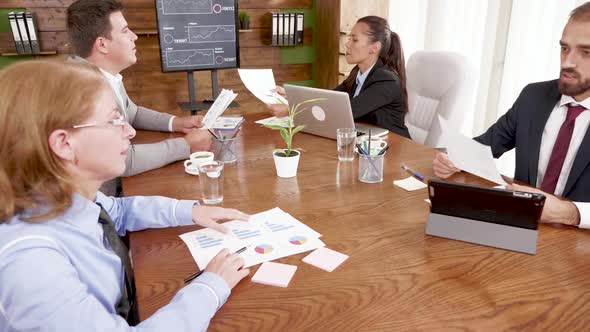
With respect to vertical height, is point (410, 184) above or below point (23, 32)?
below

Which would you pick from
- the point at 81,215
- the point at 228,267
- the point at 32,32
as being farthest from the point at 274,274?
the point at 32,32

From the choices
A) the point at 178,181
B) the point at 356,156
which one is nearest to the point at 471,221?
the point at 356,156

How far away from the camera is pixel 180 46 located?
129 inches

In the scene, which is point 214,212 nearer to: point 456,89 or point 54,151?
point 54,151

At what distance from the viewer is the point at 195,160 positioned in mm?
1580

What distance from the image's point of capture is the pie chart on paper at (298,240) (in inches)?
43.3

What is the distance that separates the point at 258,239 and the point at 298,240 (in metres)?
0.10

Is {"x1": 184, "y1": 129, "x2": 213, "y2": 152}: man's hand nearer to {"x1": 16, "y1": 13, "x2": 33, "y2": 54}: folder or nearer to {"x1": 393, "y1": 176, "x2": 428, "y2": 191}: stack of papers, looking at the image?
{"x1": 393, "y1": 176, "x2": 428, "y2": 191}: stack of papers

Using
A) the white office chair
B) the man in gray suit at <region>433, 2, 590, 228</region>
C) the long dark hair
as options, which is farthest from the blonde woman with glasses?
the long dark hair

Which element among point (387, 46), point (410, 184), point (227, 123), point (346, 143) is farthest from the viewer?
point (387, 46)

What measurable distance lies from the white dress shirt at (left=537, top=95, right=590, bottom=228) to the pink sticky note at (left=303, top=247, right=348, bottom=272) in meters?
0.97

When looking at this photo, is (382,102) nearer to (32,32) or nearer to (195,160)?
(195,160)

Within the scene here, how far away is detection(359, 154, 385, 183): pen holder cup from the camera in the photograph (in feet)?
4.84

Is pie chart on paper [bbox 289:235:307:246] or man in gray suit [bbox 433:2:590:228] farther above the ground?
man in gray suit [bbox 433:2:590:228]
